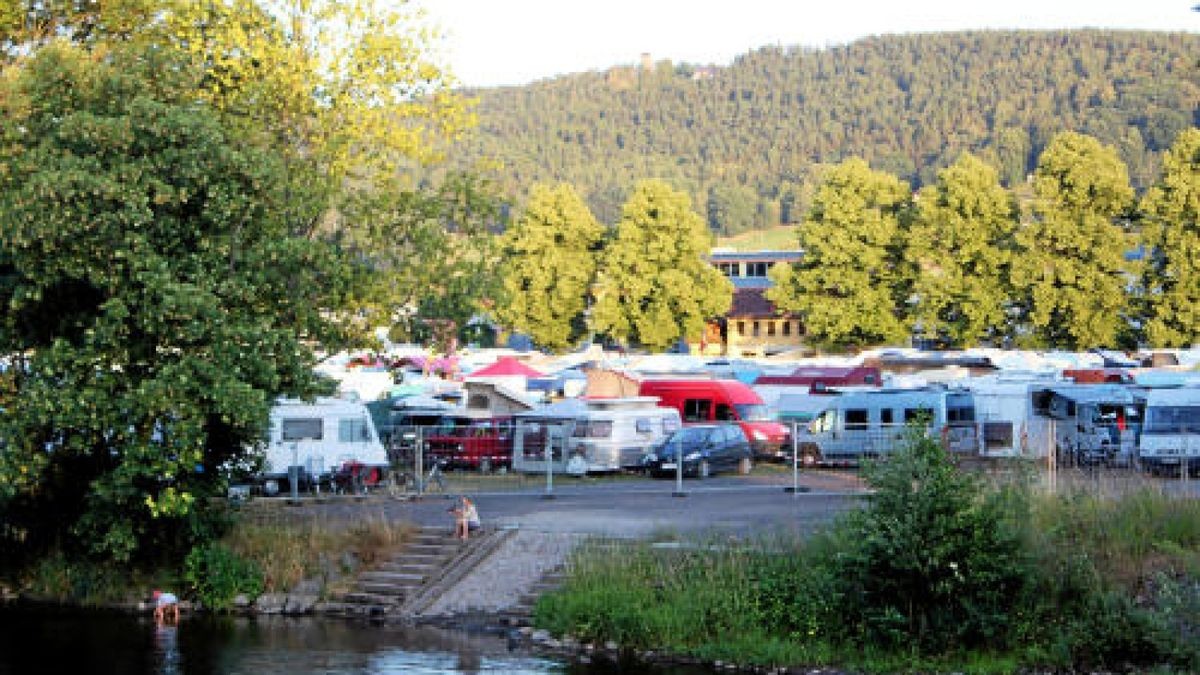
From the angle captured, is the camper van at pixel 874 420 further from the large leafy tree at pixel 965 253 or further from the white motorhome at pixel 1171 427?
the large leafy tree at pixel 965 253

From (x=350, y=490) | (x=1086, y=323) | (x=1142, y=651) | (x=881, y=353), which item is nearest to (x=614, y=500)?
(x=350, y=490)

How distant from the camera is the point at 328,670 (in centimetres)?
2266

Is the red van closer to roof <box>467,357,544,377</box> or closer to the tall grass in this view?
roof <box>467,357,544,377</box>

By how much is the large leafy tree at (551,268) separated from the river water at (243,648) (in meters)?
62.1

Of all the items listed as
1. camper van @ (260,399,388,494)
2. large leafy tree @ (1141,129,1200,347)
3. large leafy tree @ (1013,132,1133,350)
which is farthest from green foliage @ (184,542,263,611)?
large leafy tree @ (1141,129,1200,347)

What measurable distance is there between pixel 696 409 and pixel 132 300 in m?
23.5

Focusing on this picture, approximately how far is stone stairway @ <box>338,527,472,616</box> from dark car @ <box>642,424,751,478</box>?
35.3ft

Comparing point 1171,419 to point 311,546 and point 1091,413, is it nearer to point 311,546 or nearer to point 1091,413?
point 1091,413

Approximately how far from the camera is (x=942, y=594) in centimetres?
2252

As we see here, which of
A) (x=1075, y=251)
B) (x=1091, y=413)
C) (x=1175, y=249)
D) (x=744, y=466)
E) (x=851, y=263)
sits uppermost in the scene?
(x=851, y=263)

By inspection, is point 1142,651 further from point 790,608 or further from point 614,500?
point 614,500

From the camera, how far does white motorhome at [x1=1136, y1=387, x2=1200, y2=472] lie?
119 feet

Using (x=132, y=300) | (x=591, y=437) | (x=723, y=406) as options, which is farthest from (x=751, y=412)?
(x=132, y=300)

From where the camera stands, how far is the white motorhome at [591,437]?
40.1m
